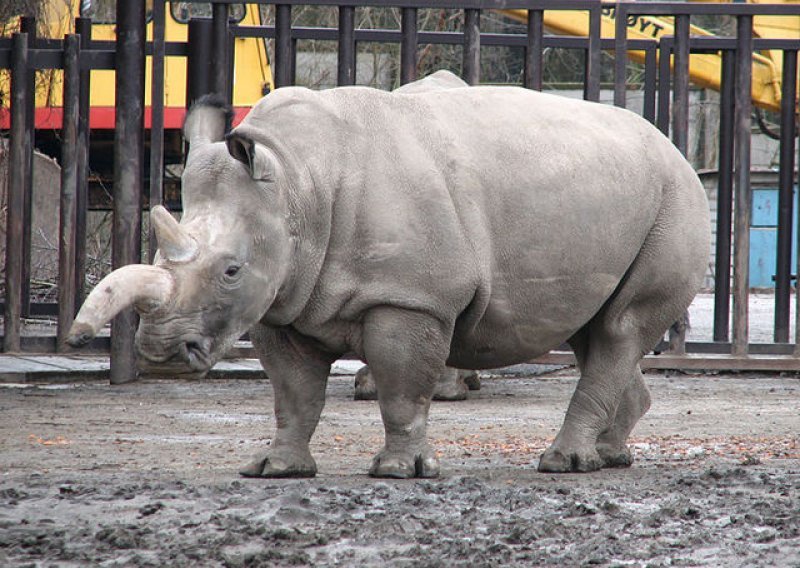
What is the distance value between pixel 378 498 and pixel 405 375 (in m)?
0.60

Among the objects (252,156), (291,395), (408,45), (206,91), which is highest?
(408,45)

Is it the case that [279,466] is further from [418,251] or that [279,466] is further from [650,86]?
[650,86]

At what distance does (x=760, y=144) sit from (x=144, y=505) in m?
29.1

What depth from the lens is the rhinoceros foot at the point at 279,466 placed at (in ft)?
18.9

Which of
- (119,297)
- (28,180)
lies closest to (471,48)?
(28,180)

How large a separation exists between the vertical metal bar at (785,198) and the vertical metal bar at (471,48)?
2.42 meters

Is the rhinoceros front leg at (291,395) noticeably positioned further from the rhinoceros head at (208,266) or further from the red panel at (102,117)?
the red panel at (102,117)

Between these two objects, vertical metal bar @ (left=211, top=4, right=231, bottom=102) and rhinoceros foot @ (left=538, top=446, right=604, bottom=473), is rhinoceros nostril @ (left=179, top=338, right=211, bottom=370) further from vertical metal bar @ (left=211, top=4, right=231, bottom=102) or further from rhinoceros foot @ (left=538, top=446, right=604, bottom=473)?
vertical metal bar @ (left=211, top=4, right=231, bottom=102)

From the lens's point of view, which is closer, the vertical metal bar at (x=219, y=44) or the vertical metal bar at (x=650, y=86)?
the vertical metal bar at (x=219, y=44)

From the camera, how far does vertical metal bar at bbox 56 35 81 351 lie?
397 inches

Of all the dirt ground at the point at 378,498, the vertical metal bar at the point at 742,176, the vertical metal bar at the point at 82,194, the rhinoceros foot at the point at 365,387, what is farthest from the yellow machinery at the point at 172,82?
the dirt ground at the point at 378,498

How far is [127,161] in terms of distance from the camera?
32.5ft

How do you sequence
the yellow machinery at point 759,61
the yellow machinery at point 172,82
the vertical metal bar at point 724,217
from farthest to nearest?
the yellow machinery at point 759,61 → the yellow machinery at point 172,82 → the vertical metal bar at point 724,217

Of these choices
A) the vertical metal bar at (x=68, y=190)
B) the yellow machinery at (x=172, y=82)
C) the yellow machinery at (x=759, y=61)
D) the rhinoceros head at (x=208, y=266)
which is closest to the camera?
the rhinoceros head at (x=208, y=266)
